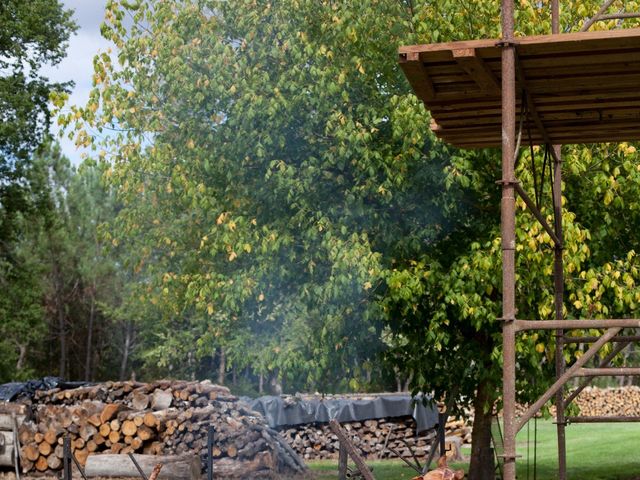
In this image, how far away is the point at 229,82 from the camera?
50.4 feet

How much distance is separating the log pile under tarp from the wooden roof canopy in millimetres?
8729

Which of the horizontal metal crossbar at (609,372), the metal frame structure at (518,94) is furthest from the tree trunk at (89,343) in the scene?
the horizontal metal crossbar at (609,372)

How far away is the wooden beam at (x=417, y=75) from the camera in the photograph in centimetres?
766

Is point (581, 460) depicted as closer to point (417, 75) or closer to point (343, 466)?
point (343, 466)

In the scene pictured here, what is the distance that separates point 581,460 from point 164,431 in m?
8.08

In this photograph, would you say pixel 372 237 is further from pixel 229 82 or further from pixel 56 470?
pixel 56 470

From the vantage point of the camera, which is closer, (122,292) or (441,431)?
(441,431)

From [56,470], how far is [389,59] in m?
8.61

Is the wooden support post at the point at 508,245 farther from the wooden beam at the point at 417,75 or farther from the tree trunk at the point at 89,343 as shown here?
the tree trunk at the point at 89,343

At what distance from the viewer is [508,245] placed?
7520 mm

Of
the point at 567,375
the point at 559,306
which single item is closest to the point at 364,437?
the point at 559,306

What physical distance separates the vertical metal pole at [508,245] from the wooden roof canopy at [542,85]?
0.17 meters

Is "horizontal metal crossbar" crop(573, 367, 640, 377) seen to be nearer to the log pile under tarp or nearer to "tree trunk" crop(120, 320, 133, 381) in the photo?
the log pile under tarp

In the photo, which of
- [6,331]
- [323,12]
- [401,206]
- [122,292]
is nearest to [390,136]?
[401,206]
